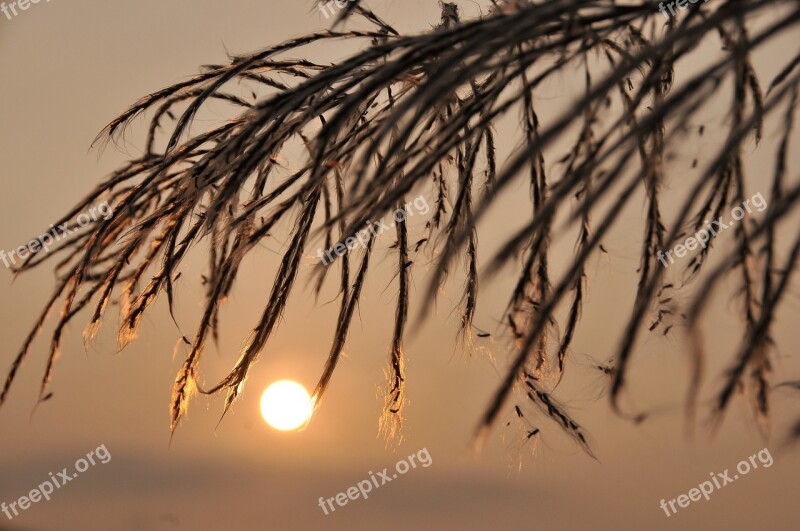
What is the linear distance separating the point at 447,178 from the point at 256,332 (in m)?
0.79

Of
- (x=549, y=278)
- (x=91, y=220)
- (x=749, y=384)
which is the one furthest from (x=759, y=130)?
(x=91, y=220)

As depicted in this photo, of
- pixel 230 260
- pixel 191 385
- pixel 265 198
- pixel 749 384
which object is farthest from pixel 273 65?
pixel 749 384

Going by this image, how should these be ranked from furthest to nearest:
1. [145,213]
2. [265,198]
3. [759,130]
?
[145,213], [265,198], [759,130]

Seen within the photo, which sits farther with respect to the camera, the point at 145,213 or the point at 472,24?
the point at 145,213

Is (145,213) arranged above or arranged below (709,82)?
above

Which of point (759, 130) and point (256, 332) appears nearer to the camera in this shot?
point (759, 130)

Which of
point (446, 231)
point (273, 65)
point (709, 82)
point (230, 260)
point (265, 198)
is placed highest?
point (273, 65)

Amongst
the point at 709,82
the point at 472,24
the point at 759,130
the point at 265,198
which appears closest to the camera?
the point at 709,82

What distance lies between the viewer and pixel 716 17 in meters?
1.48

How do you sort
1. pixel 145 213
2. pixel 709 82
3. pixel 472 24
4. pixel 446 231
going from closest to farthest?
pixel 709 82 < pixel 472 24 < pixel 446 231 < pixel 145 213

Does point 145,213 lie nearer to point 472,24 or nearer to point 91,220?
point 91,220

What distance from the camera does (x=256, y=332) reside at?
2.60 metres

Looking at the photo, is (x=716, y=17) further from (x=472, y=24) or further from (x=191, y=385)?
(x=191, y=385)

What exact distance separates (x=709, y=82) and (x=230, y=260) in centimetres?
135
